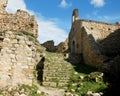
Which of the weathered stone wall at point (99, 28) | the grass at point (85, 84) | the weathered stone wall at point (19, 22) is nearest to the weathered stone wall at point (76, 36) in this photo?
the weathered stone wall at point (99, 28)

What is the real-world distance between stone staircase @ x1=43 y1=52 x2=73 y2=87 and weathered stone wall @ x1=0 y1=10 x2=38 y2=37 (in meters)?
2.46

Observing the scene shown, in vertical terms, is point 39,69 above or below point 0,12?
below

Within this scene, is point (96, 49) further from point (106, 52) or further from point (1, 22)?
point (1, 22)

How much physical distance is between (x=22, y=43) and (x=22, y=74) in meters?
1.42

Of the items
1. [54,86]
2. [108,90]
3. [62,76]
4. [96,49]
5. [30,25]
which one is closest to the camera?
[108,90]

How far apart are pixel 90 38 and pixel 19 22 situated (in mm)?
7017

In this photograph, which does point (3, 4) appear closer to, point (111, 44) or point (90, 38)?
point (90, 38)

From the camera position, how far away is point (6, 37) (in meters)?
10.6

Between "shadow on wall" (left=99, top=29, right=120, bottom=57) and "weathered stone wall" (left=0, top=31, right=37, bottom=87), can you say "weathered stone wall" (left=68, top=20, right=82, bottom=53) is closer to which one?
"shadow on wall" (left=99, top=29, right=120, bottom=57)

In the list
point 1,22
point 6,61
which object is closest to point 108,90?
point 6,61

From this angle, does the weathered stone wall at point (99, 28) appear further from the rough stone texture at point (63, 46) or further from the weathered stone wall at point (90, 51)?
the rough stone texture at point (63, 46)

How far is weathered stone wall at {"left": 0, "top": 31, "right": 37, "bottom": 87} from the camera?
1020cm

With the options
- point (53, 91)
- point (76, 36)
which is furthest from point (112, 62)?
point (76, 36)

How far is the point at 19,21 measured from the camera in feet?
52.2
